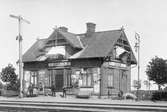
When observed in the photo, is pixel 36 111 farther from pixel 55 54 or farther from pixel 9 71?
pixel 9 71

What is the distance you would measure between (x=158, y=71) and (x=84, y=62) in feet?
26.4

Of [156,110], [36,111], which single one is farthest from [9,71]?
[156,110]

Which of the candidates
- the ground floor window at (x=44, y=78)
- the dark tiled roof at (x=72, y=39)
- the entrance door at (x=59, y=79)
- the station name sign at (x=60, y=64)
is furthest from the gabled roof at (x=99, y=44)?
the ground floor window at (x=44, y=78)

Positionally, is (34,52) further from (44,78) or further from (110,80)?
(110,80)

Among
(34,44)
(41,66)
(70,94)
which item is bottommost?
(70,94)

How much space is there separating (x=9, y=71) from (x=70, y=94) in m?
13.5

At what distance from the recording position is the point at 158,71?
123 ft

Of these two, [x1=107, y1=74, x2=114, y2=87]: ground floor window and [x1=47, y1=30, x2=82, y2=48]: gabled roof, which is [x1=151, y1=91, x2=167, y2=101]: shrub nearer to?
[x1=107, y1=74, x2=114, y2=87]: ground floor window

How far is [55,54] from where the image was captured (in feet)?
127

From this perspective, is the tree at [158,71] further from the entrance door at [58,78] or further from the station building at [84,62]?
the entrance door at [58,78]

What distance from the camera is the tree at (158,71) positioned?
3658 centimetres

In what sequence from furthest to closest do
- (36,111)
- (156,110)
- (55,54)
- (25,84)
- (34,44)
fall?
(34,44) → (25,84) → (55,54) → (36,111) → (156,110)

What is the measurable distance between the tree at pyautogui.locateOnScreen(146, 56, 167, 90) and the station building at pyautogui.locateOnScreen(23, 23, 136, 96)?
11.2 feet

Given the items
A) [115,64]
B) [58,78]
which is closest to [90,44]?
[115,64]
